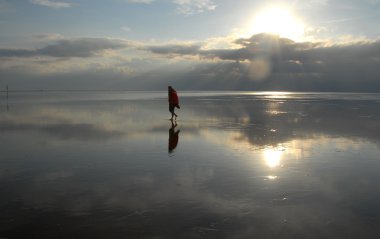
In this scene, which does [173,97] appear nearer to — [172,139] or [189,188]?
[172,139]

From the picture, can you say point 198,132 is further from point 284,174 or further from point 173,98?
point 284,174

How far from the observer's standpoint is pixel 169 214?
6.47 meters

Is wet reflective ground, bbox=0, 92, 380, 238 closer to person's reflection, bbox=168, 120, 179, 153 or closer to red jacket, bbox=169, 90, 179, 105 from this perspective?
person's reflection, bbox=168, 120, 179, 153

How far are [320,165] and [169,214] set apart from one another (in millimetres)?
6107

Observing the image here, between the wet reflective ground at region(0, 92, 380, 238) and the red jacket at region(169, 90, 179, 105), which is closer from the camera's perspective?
the wet reflective ground at region(0, 92, 380, 238)

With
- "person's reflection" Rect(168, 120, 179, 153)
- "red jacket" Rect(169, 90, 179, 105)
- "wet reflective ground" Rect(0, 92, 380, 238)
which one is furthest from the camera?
"red jacket" Rect(169, 90, 179, 105)

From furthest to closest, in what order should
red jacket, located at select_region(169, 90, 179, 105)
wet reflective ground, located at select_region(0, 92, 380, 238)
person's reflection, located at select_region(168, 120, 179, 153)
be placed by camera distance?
red jacket, located at select_region(169, 90, 179, 105) < person's reflection, located at select_region(168, 120, 179, 153) < wet reflective ground, located at select_region(0, 92, 380, 238)

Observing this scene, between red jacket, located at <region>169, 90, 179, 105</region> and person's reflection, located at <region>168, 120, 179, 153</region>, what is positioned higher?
red jacket, located at <region>169, 90, 179, 105</region>

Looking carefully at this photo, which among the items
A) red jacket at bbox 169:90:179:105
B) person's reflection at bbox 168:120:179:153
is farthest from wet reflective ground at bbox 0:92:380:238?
red jacket at bbox 169:90:179:105

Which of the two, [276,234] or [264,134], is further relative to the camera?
[264,134]

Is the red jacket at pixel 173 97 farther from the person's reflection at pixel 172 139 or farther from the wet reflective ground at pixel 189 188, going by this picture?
the wet reflective ground at pixel 189 188

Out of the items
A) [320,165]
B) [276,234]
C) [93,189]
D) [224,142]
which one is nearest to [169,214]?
[276,234]

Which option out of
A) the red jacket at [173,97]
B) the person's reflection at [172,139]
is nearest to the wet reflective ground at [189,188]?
the person's reflection at [172,139]

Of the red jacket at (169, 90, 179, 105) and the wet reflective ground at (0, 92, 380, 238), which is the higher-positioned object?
the red jacket at (169, 90, 179, 105)
